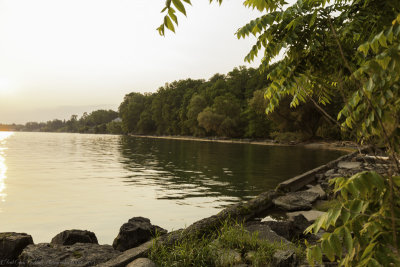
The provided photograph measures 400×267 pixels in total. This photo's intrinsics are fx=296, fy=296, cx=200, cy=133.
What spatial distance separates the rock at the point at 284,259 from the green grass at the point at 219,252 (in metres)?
0.28

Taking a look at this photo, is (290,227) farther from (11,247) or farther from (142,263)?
(11,247)

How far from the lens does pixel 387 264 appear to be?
2.35 metres

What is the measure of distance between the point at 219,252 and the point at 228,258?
13.4 inches

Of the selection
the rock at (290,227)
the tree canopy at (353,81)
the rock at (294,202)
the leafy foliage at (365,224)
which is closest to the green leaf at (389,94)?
the tree canopy at (353,81)

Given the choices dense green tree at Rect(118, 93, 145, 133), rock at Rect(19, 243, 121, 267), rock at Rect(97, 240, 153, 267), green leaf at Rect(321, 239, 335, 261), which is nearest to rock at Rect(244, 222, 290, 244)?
rock at Rect(97, 240, 153, 267)

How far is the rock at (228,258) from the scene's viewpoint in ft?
18.2

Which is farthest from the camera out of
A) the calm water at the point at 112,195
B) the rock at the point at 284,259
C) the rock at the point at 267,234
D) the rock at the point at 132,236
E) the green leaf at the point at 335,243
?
the calm water at the point at 112,195

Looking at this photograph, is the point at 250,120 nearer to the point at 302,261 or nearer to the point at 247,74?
the point at 247,74

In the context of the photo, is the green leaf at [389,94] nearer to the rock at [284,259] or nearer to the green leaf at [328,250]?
the green leaf at [328,250]

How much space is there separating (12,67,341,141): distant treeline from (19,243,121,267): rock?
13.7 m

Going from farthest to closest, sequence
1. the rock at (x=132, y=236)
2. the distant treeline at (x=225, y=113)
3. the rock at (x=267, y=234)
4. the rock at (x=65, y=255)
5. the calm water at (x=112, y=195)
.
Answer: the distant treeline at (x=225, y=113)
the calm water at (x=112, y=195)
the rock at (x=132, y=236)
the rock at (x=267, y=234)
the rock at (x=65, y=255)

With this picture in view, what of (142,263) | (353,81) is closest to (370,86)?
(353,81)

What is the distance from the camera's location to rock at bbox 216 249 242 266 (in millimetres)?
5543

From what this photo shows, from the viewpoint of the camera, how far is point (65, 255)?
20.9 ft
